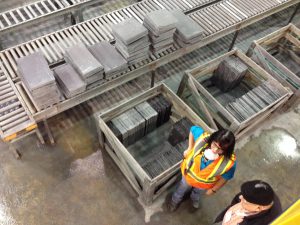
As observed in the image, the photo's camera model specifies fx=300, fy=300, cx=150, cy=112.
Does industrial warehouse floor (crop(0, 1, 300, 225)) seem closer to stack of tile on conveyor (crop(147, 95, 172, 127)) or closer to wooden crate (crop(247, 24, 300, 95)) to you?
wooden crate (crop(247, 24, 300, 95))

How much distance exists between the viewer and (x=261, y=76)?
20.0 feet

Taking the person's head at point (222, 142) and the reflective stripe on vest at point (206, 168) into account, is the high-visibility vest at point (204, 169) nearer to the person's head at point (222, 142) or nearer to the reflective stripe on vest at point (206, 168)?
the reflective stripe on vest at point (206, 168)

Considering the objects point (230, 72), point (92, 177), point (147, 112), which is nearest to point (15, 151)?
point (92, 177)

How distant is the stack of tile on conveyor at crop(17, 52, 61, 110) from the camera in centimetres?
436

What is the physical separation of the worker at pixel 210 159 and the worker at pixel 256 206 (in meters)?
0.52

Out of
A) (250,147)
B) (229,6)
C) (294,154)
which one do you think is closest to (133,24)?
(229,6)

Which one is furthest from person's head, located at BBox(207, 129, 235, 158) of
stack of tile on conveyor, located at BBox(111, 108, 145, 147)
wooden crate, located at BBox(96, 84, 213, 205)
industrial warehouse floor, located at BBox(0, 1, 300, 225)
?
industrial warehouse floor, located at BBox(0, 1, 300, 225)

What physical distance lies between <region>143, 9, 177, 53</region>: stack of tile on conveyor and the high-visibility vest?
206 cm

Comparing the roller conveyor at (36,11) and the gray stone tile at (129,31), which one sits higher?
the gray stone tile at (129,31)

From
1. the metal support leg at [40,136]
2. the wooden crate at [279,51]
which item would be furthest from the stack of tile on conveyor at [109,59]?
the wooden crate at [279,51]

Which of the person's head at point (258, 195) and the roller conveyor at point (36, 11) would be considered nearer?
the person's head at point (258, 195)

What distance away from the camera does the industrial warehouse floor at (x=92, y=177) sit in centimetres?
497

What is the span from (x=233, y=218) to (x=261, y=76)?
A: 3638mm

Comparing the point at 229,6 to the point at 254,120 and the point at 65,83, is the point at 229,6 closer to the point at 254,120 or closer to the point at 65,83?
the point at 254,120
